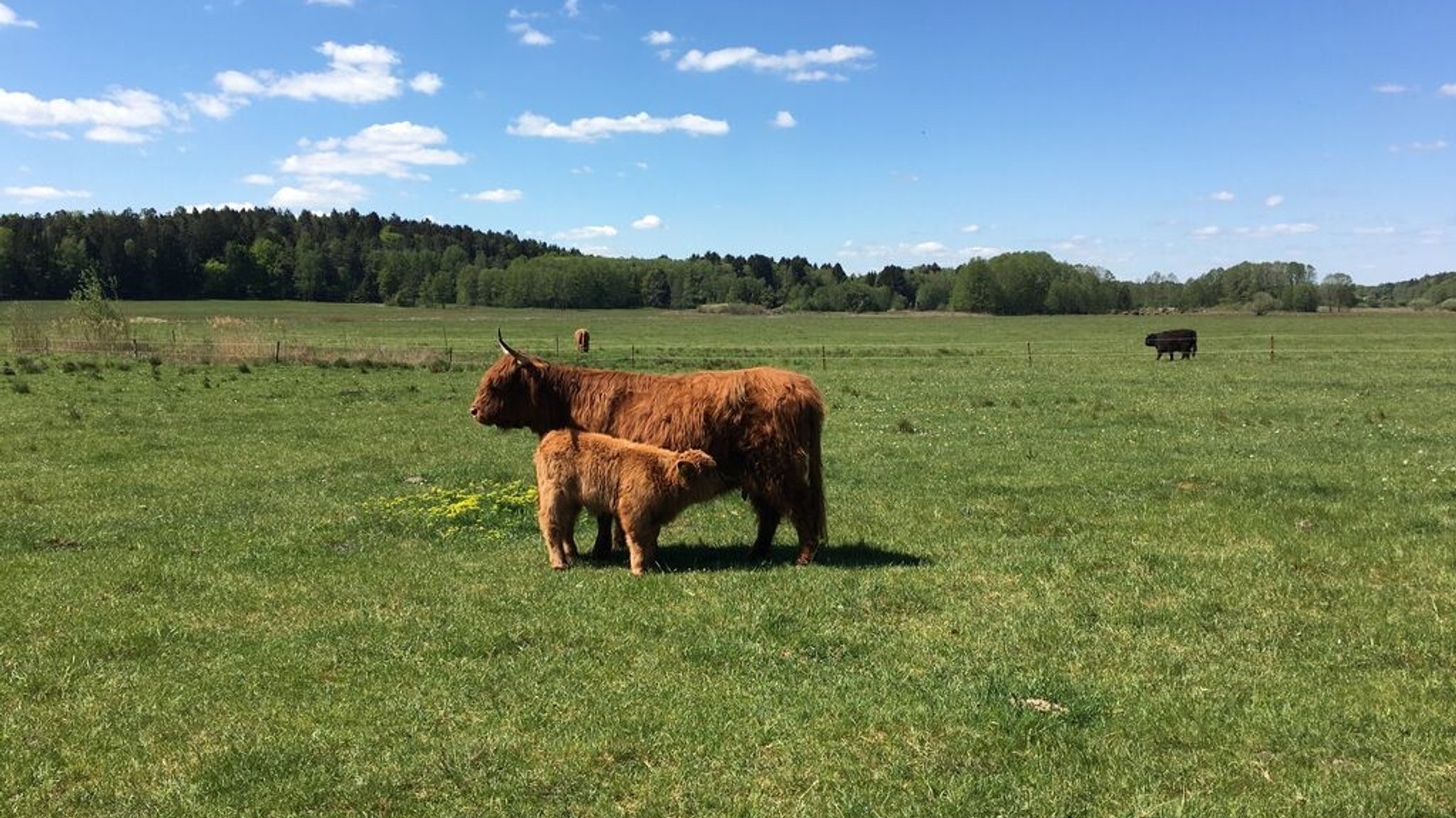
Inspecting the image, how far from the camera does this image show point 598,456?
9539 mm

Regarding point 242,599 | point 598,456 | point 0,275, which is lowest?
point 242,599

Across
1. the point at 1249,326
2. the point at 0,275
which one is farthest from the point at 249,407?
the point at 0,275

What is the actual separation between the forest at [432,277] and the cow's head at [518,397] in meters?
155

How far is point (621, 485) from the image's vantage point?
9383mm

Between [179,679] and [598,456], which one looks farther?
[598,456]

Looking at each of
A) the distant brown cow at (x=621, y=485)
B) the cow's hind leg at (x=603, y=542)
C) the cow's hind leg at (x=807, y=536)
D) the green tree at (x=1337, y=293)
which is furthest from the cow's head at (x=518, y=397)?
the green tree at (x=1337, y=293)

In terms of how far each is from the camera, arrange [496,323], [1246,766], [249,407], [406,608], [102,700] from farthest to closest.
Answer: [496,323] < [249,407] < [406,608] < [102,700] < [1246,766]

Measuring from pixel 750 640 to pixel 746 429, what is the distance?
3.24 meters

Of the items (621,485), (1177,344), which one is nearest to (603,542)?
(621,485)

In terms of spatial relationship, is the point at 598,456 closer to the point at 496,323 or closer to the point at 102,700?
the point at 102,700

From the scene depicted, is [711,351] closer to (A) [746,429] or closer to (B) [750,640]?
(A) [746,429]

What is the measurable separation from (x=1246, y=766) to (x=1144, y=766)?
1.77 ft

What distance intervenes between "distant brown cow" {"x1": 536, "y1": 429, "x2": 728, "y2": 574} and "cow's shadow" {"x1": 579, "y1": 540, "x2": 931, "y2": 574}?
436 mm

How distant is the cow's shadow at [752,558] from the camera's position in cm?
966
